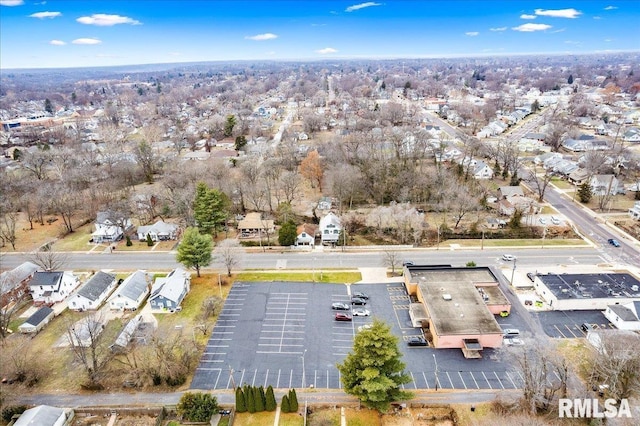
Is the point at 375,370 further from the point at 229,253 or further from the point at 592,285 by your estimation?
the point at 592,285

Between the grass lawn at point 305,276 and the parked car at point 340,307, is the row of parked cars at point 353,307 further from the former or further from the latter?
the grass lawn at point 305,276

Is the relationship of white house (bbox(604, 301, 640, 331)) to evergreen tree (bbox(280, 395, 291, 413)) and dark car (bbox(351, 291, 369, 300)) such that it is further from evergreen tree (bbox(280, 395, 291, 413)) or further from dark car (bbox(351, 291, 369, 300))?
evergreen tree (bbox(280, 395, 291, 413))

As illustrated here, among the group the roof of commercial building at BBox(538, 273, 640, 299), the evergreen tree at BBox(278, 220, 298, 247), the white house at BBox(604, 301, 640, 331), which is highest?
the evergreen tree at BBox(278, 220, 298, 247)

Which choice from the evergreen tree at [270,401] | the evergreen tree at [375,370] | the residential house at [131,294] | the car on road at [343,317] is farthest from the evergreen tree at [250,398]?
the residential house at [131,294]

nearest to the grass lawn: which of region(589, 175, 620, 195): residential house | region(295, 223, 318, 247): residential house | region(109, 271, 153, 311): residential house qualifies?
region(295, 223, 318, 247): residential house

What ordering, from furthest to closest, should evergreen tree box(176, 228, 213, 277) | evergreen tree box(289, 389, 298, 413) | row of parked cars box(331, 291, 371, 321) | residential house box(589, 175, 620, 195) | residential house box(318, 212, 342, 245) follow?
residential house box(589, 175, 620, 195), residential house box(318, 212, 342, 245), evergreen tree box(176, 228, 213, 277), row of parked cars box(331, 291, 371, 321), evergreen tree box(289, 389, 298, 413)

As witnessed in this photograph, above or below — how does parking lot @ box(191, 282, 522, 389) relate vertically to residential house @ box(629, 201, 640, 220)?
below
